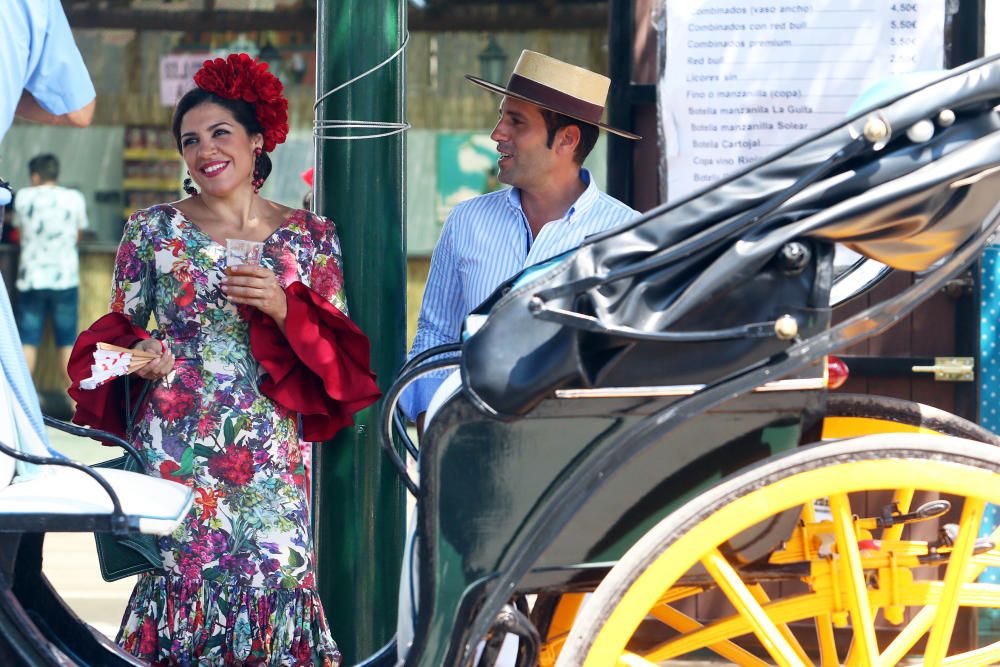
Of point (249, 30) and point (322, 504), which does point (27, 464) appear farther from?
point (249, 30)

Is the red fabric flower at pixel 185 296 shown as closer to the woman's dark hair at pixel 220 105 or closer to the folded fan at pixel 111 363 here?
the folded fan at pixel 111 363

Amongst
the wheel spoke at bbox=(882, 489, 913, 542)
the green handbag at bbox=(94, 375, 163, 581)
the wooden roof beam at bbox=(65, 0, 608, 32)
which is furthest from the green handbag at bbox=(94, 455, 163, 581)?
the wooden roof beam at bbox=(65, 0, 608, 32)

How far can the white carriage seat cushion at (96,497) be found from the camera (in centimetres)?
222

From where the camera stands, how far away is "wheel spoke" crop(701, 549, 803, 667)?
2.15 meters

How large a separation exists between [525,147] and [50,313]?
657 centimetres

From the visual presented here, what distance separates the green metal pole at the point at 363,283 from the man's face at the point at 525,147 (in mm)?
275

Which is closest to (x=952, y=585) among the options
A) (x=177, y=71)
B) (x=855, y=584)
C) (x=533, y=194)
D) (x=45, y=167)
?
(x=855, y=584)

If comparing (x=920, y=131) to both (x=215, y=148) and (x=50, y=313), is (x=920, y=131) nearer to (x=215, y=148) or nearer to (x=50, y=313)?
(x=215, y=148)

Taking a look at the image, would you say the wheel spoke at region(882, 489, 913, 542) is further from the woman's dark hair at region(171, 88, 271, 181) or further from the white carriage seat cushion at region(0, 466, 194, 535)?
the woman's dark hair at region(171, 88, 271, 181)

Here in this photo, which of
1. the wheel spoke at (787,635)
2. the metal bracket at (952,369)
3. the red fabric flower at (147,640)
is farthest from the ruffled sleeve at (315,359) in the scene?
the metal bracket at (952,369)

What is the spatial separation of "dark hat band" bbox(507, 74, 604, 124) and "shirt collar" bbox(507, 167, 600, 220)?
15 centimetres

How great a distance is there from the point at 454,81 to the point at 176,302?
5971mm

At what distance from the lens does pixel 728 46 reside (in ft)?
13.2

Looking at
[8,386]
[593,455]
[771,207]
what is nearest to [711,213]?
[771,207]
